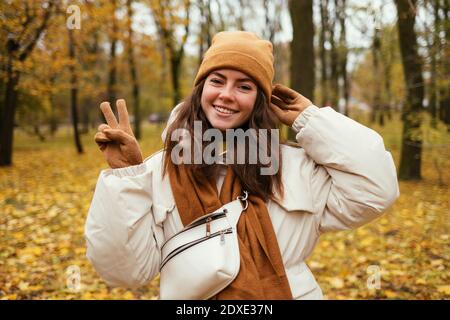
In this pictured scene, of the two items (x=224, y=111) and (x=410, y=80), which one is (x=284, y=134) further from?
(x=224, y=111)

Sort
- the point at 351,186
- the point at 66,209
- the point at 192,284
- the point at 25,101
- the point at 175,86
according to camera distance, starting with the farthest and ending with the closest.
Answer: the point at 175,86 < the point at 25,101 < the point at 66,209 < the point at 351,186 < the point at 192,284

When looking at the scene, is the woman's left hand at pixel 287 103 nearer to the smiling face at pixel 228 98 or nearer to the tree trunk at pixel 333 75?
the smiling face at pixel 228 98

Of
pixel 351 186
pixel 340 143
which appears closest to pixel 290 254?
pixel 351 186

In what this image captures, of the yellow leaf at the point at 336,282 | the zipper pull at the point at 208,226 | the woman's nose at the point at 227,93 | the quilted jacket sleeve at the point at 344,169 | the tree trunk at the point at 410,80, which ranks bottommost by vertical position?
the yellow leaf at the point at 336,282

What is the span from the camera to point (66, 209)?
7121mm

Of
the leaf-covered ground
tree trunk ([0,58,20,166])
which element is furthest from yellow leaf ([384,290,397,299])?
tree trunk ([0,58,20,166])

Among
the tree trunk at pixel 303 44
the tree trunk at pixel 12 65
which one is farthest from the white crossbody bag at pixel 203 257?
the tree trunk at pixel 12 65

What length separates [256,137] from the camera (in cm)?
177

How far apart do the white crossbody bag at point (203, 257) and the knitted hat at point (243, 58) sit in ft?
1.91

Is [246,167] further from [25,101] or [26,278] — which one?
[25,101]

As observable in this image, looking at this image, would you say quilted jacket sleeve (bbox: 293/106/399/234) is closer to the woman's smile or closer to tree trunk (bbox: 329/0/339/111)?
the woman's smile

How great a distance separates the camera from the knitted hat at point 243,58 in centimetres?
173

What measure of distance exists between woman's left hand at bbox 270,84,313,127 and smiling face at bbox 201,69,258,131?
0.12 meters

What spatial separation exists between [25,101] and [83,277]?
12.9 metres
